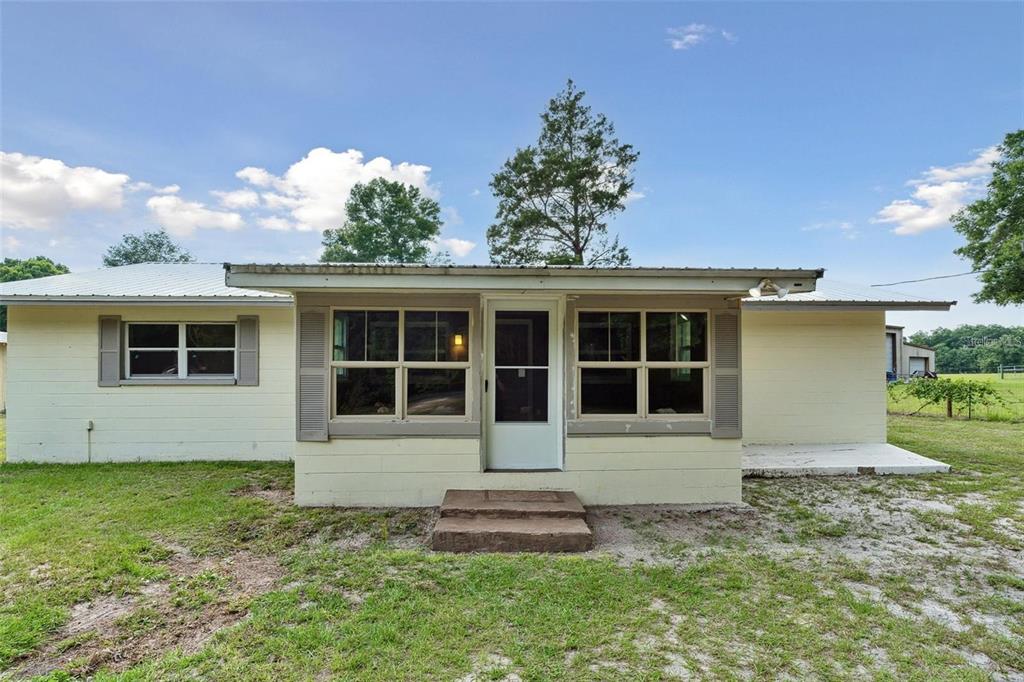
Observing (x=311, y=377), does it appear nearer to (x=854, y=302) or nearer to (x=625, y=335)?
(x=625, y=335)

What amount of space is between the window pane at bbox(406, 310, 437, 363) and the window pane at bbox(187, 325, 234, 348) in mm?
3765

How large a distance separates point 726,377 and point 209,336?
22.9 ft

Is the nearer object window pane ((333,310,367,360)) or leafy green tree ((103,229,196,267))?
window pane ((333,310,367,360))

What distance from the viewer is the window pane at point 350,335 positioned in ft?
15.1

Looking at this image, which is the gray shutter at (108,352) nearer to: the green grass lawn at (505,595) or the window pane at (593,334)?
the green grass lawn at (505,595)

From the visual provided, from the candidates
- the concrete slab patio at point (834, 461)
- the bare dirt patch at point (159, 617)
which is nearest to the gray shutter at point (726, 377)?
the concrete slab patio at point (834, 461)

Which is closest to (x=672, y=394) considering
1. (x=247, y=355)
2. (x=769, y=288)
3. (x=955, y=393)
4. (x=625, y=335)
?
(x=625, y=335)

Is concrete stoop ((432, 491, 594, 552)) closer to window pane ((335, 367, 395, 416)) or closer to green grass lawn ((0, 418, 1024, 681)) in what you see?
green grass lawn ((0, 418, 1024, 681))

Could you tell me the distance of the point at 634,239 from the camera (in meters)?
15.6

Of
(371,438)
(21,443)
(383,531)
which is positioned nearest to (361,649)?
(383,531)

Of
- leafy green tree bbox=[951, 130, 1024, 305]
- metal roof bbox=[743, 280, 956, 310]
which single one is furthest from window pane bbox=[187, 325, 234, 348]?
leafy green tree bbox=[951, 130, 1024, 305]

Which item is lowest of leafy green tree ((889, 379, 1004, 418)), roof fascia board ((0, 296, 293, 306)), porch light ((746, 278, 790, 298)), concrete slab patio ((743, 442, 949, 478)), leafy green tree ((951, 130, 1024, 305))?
concrete slab patio ((743, 442, 949, 478))

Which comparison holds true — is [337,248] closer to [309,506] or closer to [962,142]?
[309,506]

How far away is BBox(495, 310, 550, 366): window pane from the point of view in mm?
4828
